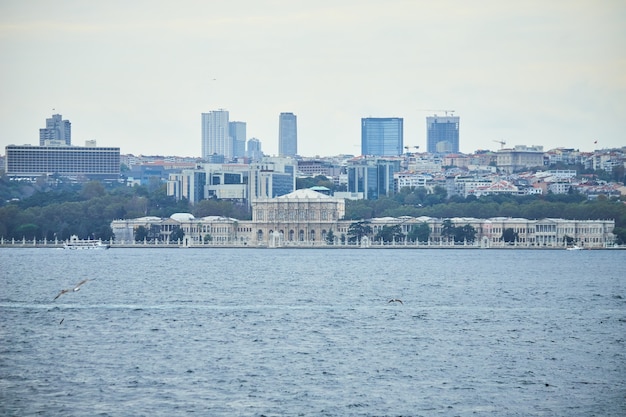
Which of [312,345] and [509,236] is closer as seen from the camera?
[312,345]

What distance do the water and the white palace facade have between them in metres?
47.4

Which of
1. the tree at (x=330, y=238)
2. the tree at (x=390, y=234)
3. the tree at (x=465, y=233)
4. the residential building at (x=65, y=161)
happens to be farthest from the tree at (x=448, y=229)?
the residential building at (x=65, y=161)

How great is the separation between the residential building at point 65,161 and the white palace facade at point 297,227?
74142 mm

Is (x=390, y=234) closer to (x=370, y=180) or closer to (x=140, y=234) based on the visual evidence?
(x=140, y=234)

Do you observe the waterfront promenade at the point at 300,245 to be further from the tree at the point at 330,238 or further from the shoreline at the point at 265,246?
the tree at the point at 330,238

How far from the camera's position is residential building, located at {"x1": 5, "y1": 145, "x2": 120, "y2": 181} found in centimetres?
19362

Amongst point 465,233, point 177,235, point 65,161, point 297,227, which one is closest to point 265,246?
point 297,227

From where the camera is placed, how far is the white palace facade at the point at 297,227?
115562 millimetres

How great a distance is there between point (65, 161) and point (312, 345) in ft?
528

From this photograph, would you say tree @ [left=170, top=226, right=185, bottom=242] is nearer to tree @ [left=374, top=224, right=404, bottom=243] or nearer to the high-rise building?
tree @ [left=374, top=224, right=404, bottom=243]

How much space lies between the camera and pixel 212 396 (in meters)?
32.2

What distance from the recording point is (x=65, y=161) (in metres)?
197

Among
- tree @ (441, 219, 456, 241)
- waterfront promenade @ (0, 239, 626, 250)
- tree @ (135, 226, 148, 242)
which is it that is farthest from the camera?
tree @ (135, 226, 148, 242)

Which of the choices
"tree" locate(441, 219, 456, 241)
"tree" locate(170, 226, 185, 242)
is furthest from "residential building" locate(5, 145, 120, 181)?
"tree" locate(441, 219, 456, 241)
